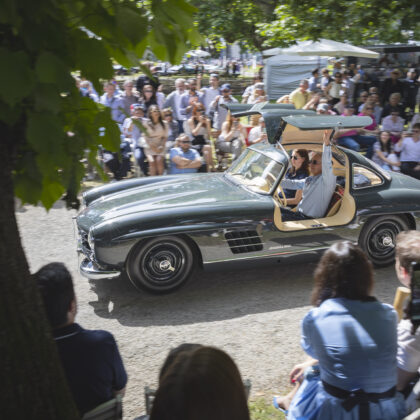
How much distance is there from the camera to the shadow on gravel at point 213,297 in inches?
206

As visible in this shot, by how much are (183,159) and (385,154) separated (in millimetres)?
3938

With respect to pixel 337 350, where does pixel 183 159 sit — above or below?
below

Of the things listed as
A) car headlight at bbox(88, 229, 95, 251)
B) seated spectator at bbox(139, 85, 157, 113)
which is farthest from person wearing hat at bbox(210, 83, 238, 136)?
car headlight at bbox(88, 229, 95, 251)

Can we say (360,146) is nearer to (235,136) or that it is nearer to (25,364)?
(235,136)

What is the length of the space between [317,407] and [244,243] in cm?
297

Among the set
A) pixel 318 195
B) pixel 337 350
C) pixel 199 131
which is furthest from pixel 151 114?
pixel 337 350

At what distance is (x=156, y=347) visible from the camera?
4.66 m

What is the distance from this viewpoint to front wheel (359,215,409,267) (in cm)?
618

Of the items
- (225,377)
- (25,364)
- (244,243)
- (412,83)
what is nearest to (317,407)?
(225,377)

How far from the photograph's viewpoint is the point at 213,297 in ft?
18.4

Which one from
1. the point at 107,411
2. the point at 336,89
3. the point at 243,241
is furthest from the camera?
the point at 336,89

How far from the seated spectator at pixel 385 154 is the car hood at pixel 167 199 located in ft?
14.7

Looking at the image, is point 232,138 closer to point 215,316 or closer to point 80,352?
point 215,316

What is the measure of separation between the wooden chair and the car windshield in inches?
147
